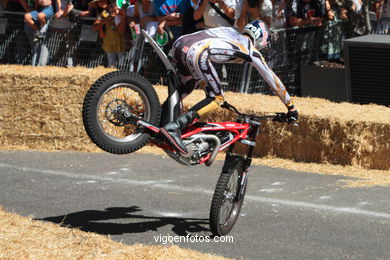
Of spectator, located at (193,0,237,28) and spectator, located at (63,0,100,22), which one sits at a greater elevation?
spectator, located at (63,0,100,22)

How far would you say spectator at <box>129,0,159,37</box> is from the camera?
13.8 meters

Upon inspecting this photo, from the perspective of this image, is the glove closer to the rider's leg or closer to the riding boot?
the rider's leg

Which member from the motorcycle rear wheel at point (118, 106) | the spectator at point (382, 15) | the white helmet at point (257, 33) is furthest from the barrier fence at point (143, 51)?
the motorcycle rear wheel at point (118, 106)

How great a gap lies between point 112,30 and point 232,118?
11.7ft

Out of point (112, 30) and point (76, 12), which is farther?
point (76, 12)

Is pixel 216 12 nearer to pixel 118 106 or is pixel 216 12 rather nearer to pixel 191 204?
pixel 191 204

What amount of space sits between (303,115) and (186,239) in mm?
3956

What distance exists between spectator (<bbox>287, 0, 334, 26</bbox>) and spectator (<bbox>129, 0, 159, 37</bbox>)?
2.26m

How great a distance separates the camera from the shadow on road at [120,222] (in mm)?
8133

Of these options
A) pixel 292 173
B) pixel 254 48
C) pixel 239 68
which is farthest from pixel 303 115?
pixel 254 48

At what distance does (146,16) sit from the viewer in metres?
13.9

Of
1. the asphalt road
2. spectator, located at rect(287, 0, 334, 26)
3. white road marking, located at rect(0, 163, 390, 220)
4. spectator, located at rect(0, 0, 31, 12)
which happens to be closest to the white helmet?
the asphalt road

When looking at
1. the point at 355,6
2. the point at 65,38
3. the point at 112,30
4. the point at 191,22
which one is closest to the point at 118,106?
the point at 191,22

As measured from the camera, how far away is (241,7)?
1265cm
